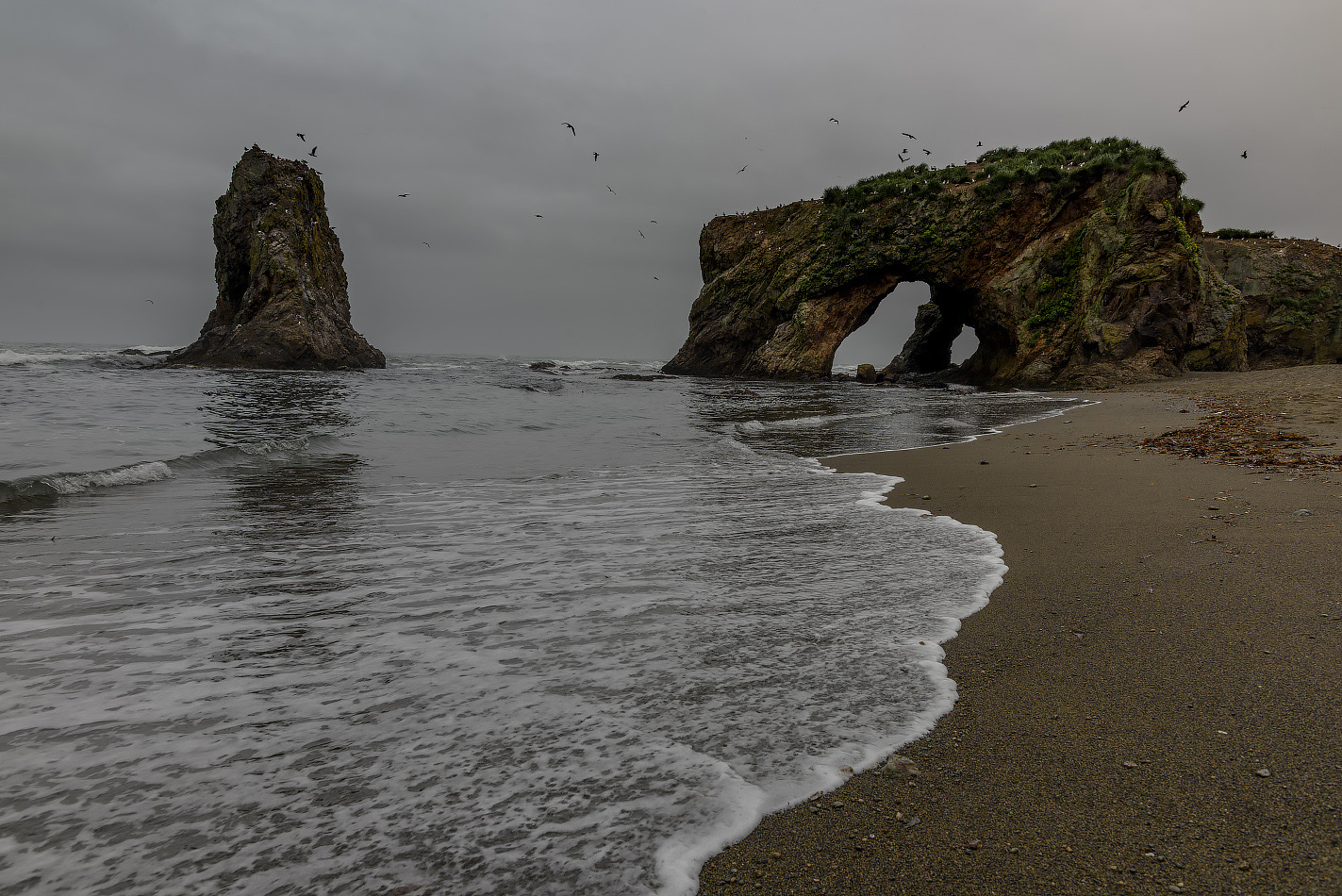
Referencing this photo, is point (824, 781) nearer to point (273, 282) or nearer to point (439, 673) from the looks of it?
point (439, 673)

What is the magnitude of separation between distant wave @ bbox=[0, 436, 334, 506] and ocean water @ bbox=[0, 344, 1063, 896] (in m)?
0.05

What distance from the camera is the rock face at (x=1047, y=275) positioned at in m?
23.6

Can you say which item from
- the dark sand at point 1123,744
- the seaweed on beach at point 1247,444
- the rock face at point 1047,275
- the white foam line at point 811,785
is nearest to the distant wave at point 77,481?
the white foam line at point 811,785

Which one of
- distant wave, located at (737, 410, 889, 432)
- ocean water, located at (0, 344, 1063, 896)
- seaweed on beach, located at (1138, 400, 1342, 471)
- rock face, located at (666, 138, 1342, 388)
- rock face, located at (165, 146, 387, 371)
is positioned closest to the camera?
ocean water, located at (0, 344, 1063, 896)

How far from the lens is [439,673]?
2344 mm

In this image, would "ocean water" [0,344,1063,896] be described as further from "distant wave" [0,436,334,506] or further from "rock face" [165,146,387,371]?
"rock face" [165,146,387,371]

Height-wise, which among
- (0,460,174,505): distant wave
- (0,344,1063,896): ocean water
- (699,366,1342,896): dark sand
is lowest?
(0,344,1063,896): ocean water

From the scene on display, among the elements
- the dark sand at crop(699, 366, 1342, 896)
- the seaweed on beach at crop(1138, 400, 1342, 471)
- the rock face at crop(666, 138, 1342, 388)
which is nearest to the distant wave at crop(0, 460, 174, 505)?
the dark sand at crop(699, 366, 1342, 896)

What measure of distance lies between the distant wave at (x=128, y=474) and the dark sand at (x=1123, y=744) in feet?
22.8

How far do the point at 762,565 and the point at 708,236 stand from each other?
127ft

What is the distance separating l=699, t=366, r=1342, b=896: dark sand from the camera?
1.36 metres

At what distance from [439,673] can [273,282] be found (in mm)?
37302

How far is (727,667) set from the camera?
7.74 ft

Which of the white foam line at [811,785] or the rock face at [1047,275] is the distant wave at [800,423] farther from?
the rock face at [1047,275]
